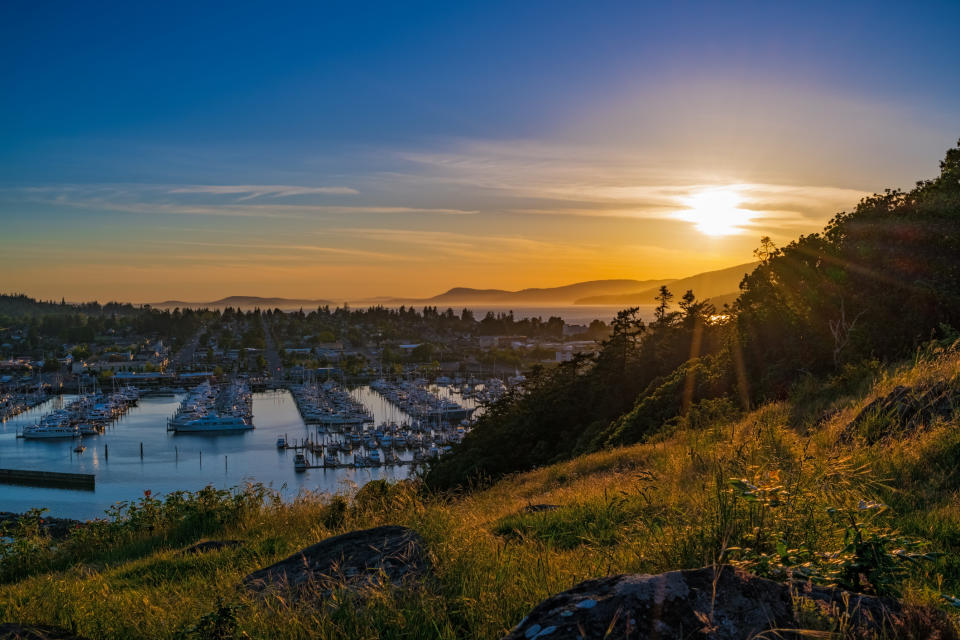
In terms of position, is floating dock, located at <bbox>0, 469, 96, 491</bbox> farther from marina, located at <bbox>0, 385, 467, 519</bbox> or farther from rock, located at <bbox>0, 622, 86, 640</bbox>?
rock, located at <bbox>0, 622, 86, 640</bbox>

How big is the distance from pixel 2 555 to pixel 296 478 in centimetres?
3198

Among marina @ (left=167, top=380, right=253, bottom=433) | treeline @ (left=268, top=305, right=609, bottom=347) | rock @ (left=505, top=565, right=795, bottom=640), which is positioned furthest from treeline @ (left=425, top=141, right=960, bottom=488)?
treeline @ (left=268, top=305, right=609, bottom=347)

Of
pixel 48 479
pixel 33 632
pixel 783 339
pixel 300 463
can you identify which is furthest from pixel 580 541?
pixel 48 479

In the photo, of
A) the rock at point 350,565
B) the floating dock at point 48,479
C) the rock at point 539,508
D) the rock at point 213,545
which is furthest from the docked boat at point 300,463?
→ the rock at point 350,565

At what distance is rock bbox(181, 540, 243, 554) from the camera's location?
589cm

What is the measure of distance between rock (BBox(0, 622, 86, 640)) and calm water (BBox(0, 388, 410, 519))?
2382 cm

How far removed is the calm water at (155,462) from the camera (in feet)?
111

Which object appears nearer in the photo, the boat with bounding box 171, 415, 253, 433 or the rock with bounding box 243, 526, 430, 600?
the rock with bounding box 243, 526, 430, 600

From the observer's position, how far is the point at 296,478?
1475 inches

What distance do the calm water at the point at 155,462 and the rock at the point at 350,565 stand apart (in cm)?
2341

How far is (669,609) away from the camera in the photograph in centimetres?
182

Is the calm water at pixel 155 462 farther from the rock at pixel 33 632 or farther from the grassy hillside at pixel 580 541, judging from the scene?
the rock at pixel 33 632

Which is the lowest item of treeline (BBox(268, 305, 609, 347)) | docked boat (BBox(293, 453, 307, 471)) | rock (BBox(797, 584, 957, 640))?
docked boat (BBox(293, 453, 307, 471))

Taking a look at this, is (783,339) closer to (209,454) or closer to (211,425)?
(209,454)
